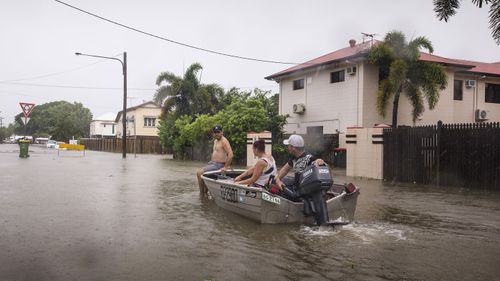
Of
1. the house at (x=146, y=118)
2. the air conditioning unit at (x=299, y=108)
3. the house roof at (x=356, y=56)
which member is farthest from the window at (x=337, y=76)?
the house at (x=146, y=118)

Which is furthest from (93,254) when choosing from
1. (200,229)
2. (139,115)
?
(139,115)

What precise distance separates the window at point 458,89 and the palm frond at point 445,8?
26461 mm

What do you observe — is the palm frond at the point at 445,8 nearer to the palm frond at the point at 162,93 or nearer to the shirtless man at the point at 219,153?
the shirtless man at the point at 219,153

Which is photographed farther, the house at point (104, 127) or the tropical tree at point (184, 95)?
the house at point (104, 127)

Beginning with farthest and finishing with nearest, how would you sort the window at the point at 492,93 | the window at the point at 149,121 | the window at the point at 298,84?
the window at the point at 149,121
the window at the point at 492,93
the window at the point at 298,84

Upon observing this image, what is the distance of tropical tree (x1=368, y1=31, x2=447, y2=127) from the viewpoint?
23328 millimetres

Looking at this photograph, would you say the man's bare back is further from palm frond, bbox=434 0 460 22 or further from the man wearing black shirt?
palm frond, bbox=434 0 460 22

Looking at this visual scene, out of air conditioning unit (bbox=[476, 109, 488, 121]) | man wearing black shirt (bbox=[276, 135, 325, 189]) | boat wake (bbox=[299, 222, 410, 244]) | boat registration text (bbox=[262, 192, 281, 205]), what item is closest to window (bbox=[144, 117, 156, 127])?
air conditioning unit (bbox=[476, 109, 488, 121])

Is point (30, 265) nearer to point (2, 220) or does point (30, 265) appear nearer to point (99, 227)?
point (99, 227)

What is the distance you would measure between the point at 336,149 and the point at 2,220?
705 inches

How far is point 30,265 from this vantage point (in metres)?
5.21

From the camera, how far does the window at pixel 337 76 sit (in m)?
26.7

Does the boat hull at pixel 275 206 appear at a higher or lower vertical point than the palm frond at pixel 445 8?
lower

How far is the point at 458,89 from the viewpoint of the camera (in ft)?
95.8
